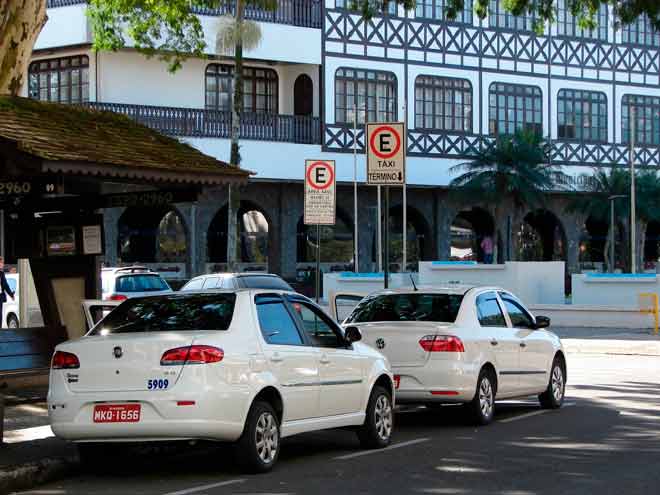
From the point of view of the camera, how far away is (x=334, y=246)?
51000mm

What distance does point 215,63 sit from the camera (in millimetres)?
46531

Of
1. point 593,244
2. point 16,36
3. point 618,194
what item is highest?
point 16,36

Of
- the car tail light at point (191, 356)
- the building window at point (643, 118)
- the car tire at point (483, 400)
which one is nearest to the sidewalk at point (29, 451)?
the car tail light at point (191, 356)

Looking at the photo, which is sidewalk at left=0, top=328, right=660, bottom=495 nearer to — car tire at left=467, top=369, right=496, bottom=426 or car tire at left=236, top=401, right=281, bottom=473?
car tire at left=236, top=401, right=281, bottom=473

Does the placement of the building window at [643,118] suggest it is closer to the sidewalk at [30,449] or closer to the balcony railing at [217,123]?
the balcony railing at [217,123]

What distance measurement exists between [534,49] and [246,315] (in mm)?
42680

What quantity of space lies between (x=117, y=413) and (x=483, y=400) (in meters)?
5.40

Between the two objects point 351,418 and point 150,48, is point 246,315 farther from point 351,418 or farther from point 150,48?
point 150,48

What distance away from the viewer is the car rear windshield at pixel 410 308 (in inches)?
588

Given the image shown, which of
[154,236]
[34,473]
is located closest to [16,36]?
[34,473]

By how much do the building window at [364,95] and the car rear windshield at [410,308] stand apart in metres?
32.2

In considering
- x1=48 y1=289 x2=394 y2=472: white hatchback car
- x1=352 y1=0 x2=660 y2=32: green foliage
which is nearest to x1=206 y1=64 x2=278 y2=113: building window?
x1=352 y1=0 x2=660 y2=32: green foliage

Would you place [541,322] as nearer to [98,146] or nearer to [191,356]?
[98,146]

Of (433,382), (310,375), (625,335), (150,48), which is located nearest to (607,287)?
(625,335)
